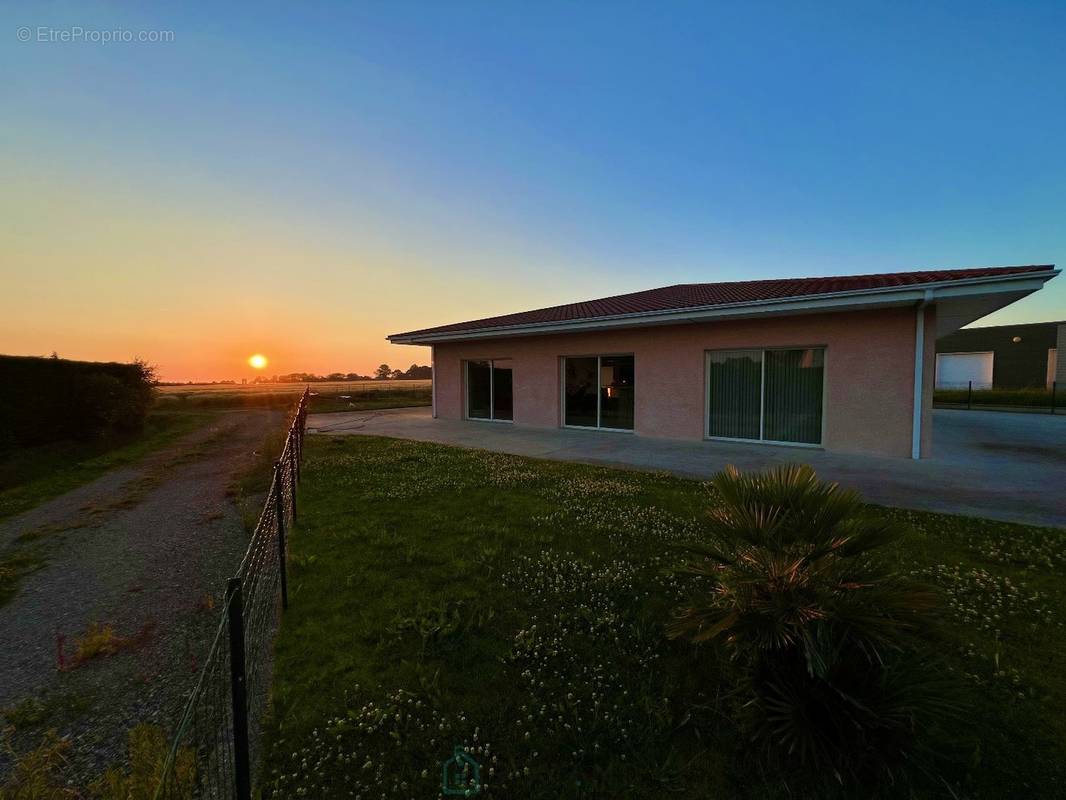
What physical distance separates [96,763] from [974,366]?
4289 cm

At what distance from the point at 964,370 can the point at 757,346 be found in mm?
32286

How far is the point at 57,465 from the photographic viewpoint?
977cm

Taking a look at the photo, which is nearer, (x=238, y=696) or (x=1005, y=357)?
(x=238, y=696)

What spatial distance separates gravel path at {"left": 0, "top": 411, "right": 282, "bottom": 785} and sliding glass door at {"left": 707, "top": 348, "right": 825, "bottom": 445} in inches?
390

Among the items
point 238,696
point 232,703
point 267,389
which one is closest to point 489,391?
point 232,703

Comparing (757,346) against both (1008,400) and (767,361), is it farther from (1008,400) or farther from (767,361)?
(1008,400)

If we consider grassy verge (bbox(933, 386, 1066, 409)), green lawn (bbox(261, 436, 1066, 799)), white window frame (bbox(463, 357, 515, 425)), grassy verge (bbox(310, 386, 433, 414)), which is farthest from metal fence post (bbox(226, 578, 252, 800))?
grassy verge (bbox(933, 386, 1066, 409))

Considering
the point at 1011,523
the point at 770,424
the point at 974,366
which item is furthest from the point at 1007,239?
the point at 974,366

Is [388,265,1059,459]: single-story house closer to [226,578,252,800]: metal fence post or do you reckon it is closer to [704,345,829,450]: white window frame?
[704,345,829,450]: white window frame

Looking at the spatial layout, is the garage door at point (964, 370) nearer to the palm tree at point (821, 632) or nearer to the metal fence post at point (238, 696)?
the palm tree at point (821, 632)

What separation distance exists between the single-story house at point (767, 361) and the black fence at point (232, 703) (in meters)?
9.31

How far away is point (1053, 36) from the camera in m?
8.06

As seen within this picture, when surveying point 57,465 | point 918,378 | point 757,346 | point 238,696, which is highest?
point 757,346

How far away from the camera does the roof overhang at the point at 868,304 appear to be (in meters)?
7.07
